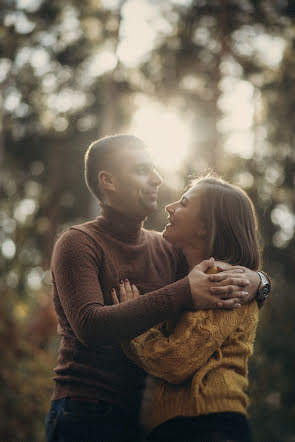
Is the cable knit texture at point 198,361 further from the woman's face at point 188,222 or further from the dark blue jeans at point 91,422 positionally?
the woman's face at point 188,222

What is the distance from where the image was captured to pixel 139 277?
109 inches

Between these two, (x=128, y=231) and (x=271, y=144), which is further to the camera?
(x=271, y=144)

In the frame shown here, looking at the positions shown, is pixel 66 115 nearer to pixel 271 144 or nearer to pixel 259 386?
pixel 271 144

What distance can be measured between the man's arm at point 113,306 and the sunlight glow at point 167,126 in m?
7.42

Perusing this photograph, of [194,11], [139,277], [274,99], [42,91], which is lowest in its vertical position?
[139,277]

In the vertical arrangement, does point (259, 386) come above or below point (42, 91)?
below

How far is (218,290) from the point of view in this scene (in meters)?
2.31

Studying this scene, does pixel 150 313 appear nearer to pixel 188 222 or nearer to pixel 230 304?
pixel 230 304

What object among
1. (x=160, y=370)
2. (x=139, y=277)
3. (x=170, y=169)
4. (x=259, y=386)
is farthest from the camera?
(x=170, y=169)

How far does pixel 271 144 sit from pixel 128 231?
42.8 ft

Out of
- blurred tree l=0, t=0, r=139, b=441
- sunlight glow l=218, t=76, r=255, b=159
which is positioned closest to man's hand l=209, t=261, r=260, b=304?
blurred tree l=0, t=0, r=139, b=441

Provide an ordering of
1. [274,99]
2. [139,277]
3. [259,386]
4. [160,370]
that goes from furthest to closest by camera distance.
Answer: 1. [274,99]
2. [259,386]
3. [139,277]
4. [160,370]

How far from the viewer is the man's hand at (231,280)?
2328 mm

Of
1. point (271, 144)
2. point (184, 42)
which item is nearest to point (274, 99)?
point (271, 144)
